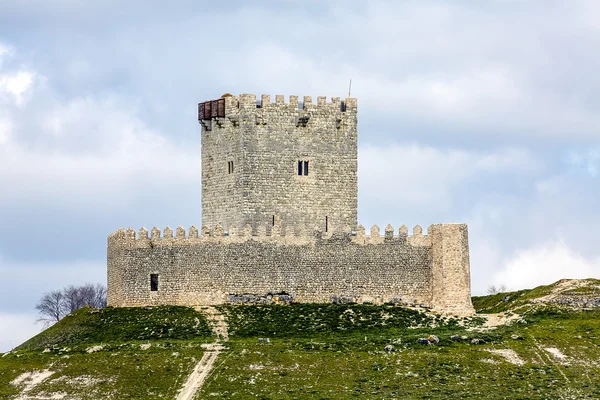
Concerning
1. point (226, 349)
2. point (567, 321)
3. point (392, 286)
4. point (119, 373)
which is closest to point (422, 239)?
point (392, 286)

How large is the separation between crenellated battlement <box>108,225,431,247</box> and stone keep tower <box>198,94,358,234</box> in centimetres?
103

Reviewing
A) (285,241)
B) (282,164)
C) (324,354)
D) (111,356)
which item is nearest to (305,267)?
(285,241)

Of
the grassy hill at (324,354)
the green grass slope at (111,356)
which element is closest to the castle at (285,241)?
the grassy hill at (324,354)

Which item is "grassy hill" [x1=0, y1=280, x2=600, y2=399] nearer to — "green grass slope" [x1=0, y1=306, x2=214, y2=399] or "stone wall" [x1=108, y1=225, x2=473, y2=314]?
"green grass slope" [x1=0, y1=306, x2=214, y2=399]

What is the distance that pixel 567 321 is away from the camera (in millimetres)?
65812

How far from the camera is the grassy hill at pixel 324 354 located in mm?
57219

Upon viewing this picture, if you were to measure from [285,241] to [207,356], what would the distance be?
9.07 m

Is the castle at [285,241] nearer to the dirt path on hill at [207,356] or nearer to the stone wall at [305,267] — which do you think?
the stone wall at [305,267]

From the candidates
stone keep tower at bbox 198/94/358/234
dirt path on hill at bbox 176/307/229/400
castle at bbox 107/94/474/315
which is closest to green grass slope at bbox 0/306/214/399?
dirt path on hill at bbox 176/307/229/400

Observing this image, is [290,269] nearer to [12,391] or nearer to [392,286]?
[392,286]

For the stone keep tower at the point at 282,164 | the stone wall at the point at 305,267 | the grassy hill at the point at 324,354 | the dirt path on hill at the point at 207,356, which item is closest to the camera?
the grassy hill at the point at 324,354

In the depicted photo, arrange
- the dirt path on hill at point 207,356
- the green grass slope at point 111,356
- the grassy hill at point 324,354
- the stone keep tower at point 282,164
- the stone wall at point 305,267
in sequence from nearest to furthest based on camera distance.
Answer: the grassy hill at point 324,354 < the dirt path on hill at point 207,356 < the green grass slope at point 111,356 < the stone wall at point 305,267 < the stone keep tower at point 282,164

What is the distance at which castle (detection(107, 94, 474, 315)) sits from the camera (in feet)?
221

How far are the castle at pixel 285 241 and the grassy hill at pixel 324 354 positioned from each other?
118 cm
